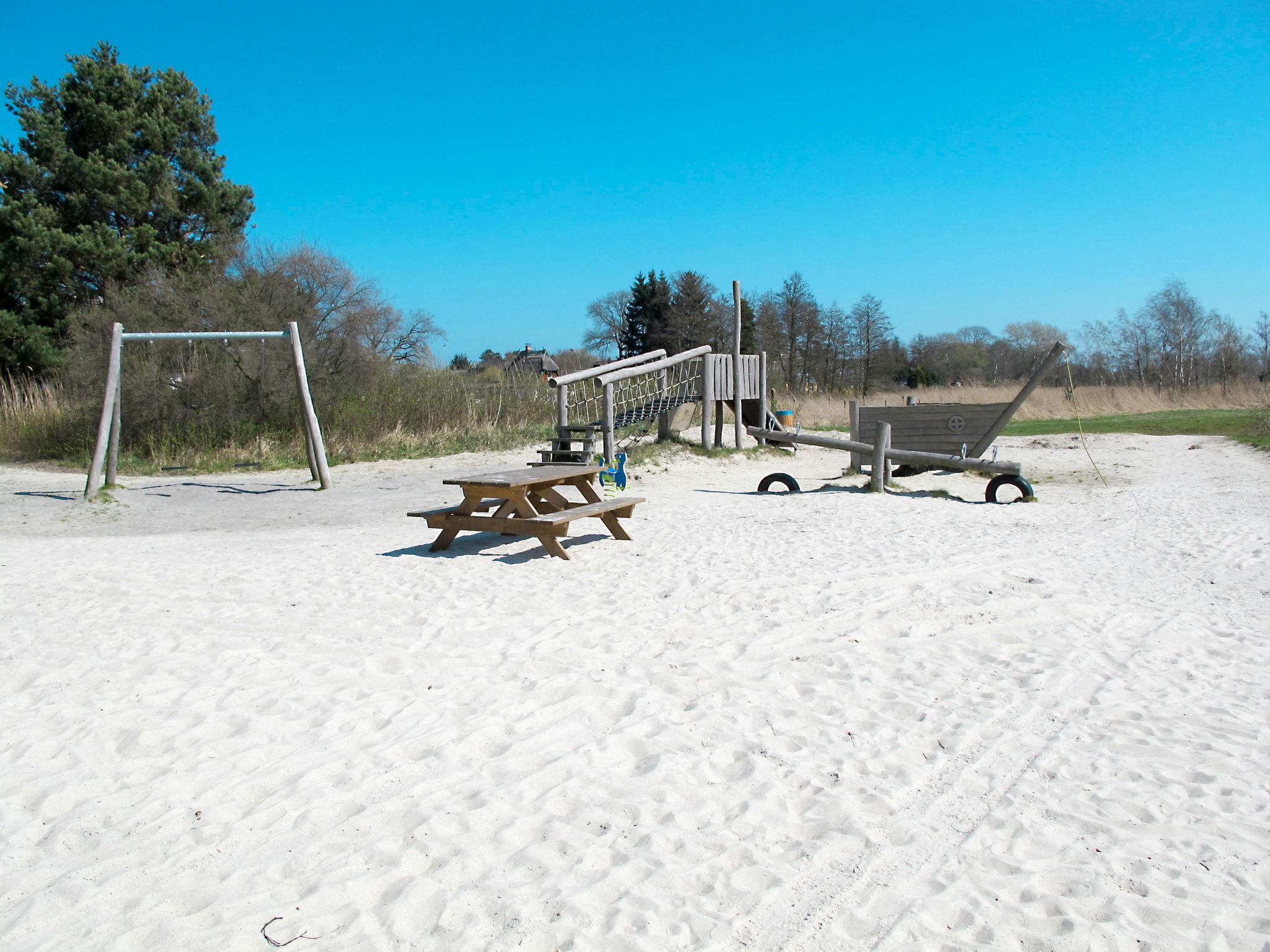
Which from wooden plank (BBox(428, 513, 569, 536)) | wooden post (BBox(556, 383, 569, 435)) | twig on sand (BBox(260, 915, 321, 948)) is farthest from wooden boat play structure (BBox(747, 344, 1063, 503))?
twig on sand (BBox(260, 915, 321, 948))

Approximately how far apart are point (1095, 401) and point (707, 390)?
22.2 m

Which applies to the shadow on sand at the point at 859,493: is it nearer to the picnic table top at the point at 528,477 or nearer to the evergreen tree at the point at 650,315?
the picnic table top at the point at 528,477

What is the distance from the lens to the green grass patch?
2152 cm

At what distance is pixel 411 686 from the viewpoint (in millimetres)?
4527

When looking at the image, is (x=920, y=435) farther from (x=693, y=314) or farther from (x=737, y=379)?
(x=693, y=314)

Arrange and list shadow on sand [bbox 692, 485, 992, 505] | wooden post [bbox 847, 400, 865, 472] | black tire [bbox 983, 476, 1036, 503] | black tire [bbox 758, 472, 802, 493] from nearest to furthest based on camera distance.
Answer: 1. black tire [bbox 983, 476, 1036, 503]
2. shadow on sand [bbox 692, 485, 992, 505]
3. black tire [bbox 758, 472, 802, 493]
4. wooden post [bbox 847, 400, 865, 472]

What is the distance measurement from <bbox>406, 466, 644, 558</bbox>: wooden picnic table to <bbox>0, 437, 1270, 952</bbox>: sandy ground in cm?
33

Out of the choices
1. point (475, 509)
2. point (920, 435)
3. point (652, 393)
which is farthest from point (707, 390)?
point (475, 509)

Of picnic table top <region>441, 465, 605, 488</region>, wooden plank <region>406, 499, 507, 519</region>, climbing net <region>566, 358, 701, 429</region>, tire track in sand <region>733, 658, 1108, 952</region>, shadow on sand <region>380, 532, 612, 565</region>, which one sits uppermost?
climbing net <region>566, 358, 701, 429</region>

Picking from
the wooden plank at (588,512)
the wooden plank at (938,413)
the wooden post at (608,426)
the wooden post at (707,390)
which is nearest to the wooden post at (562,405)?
the wooden post at (608,426)

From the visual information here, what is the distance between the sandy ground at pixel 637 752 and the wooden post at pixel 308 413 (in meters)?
5.27

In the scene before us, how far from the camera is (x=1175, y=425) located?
982 inches

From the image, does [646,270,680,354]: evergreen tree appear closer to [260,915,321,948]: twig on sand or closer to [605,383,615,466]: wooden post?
[605,383,615,466]: wooden post

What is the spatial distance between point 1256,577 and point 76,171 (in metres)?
29.0
